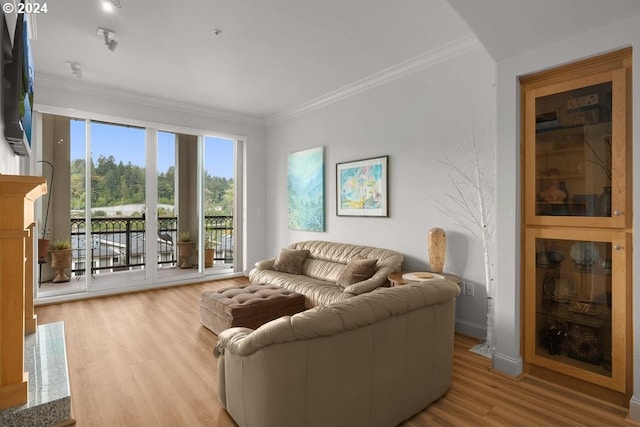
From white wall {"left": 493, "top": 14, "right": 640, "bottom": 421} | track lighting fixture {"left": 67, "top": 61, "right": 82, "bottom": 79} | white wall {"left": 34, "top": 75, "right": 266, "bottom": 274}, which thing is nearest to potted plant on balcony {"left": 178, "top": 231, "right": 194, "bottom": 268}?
white wall {"left": 34, "top": 75, "right": 266, "bottom": 274}

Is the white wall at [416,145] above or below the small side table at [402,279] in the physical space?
above

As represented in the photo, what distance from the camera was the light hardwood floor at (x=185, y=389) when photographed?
1.99m

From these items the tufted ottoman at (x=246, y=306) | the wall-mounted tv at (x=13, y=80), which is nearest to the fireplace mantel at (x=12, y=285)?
the wall-mounted tv at (x=13, y=80)

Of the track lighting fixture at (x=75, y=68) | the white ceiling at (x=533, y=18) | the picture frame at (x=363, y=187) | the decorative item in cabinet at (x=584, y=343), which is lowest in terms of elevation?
the decorative item in cabinet at (x=584, y=343)

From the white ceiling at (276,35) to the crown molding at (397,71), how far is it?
0.28 ft

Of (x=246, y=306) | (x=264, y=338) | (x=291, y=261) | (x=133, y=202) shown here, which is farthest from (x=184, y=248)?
(x=264, y=338)

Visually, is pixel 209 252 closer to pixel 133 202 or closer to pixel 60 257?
pixel 133 202

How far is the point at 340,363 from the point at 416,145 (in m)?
2.85

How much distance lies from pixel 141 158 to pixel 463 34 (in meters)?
4.80

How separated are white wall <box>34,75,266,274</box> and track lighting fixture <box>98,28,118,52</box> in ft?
5.79

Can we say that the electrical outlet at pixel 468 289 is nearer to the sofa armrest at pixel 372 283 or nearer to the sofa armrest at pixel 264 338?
the sofa armrest at pixel 372 283

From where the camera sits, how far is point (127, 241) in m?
6.25

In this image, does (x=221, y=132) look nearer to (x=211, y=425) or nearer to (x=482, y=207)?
(x=482, y=207)

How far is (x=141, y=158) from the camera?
5254mm
